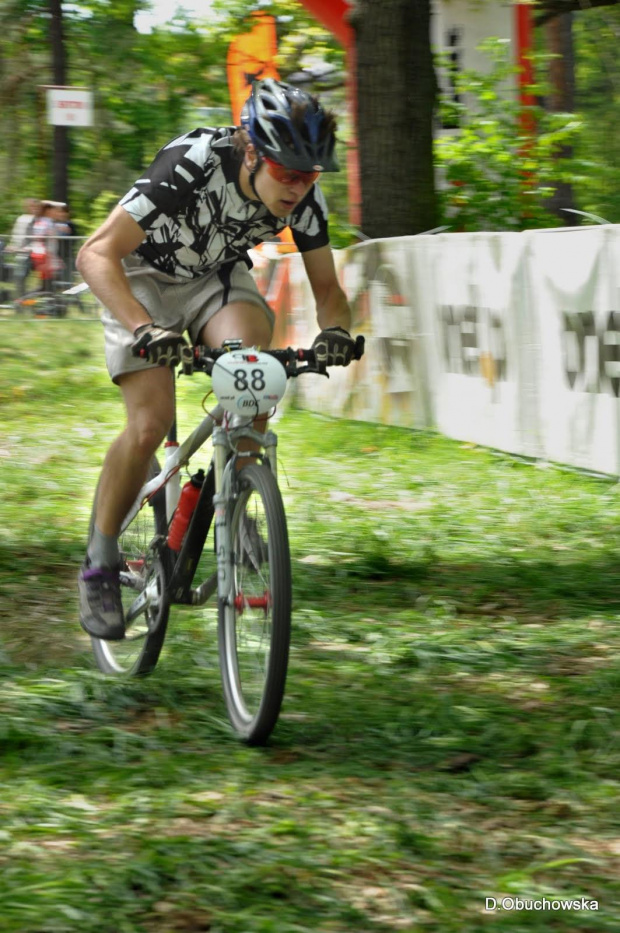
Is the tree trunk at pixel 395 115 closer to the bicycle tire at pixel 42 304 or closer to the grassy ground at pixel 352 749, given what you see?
the grassy ground at pixel 352 749

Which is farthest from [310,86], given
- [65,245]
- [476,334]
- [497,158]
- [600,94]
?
[600,94]

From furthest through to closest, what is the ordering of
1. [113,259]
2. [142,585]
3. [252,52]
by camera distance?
1. [252,52]
2. [142,585]
3. [113,259]

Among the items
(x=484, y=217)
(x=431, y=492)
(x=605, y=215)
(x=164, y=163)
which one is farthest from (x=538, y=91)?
(x=605, y=215)

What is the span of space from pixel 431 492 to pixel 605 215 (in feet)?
88.8

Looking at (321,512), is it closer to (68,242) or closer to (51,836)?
(51,836)

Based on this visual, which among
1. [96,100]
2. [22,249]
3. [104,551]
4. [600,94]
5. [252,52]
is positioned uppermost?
[600,94]

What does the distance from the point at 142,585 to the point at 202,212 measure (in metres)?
1.23

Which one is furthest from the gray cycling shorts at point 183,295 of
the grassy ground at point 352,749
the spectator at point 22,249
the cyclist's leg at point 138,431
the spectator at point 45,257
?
the spectator at point 45,257

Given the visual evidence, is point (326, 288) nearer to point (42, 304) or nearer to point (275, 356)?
point (275, 356)

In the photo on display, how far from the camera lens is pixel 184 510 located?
15.1 ft

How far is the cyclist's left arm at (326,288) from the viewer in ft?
15.1

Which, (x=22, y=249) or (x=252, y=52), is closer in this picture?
(x=252, y=52)

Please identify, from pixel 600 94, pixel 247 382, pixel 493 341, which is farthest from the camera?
pixel 600 94

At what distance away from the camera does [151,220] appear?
4.38 metres
